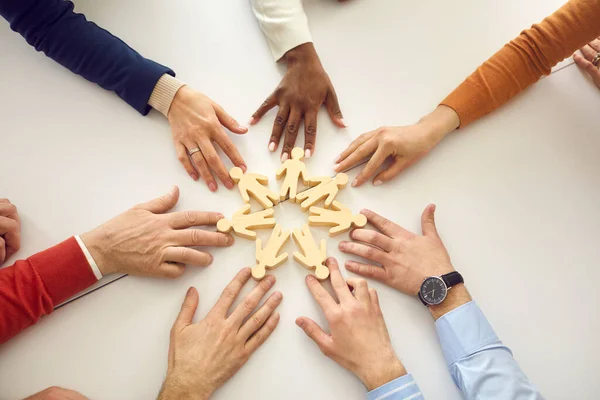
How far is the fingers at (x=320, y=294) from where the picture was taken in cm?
87

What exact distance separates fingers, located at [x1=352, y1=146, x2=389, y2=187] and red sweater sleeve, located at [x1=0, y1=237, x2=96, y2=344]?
624 millimetres

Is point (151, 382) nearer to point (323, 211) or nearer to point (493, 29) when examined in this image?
point (323, 211)

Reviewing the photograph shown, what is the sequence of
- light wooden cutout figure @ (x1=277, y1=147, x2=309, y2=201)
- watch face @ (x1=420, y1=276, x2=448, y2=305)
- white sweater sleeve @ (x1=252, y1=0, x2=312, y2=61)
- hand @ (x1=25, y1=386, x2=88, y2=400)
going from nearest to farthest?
hand @ (x1=25, y1=386, x2=88, y2=400)
watch face @ (x1=420, y1=276, x2=448, y2=305)
light wooden cutout figure @ (x1=277, y1=147, x2=309, y2=201)
white sweater sleeve @ (x1=252, y1=0, x2=312, y2=61)

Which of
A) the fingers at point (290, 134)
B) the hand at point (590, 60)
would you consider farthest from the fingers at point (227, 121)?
the hand at point (590, 60)

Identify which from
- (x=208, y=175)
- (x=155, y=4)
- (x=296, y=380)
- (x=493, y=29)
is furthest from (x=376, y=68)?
(x=296, y=380)

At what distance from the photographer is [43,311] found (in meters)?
0.85

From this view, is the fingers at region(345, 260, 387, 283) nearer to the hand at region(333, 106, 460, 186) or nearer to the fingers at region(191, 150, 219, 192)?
the hand at region(333, 106, 460, 186)

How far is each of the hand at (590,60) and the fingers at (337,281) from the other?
0.90m

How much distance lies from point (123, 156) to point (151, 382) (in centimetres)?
52

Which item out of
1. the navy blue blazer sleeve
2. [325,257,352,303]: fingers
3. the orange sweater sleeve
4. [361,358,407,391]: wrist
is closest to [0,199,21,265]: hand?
the navy blue blazer sleeve

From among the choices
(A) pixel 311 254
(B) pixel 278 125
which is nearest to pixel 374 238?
(A) pixel 311 254

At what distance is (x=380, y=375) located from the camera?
2.63 feet

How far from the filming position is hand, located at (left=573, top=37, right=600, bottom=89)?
115 cm

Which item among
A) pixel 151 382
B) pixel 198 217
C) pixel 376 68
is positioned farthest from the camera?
pixel 376 68
